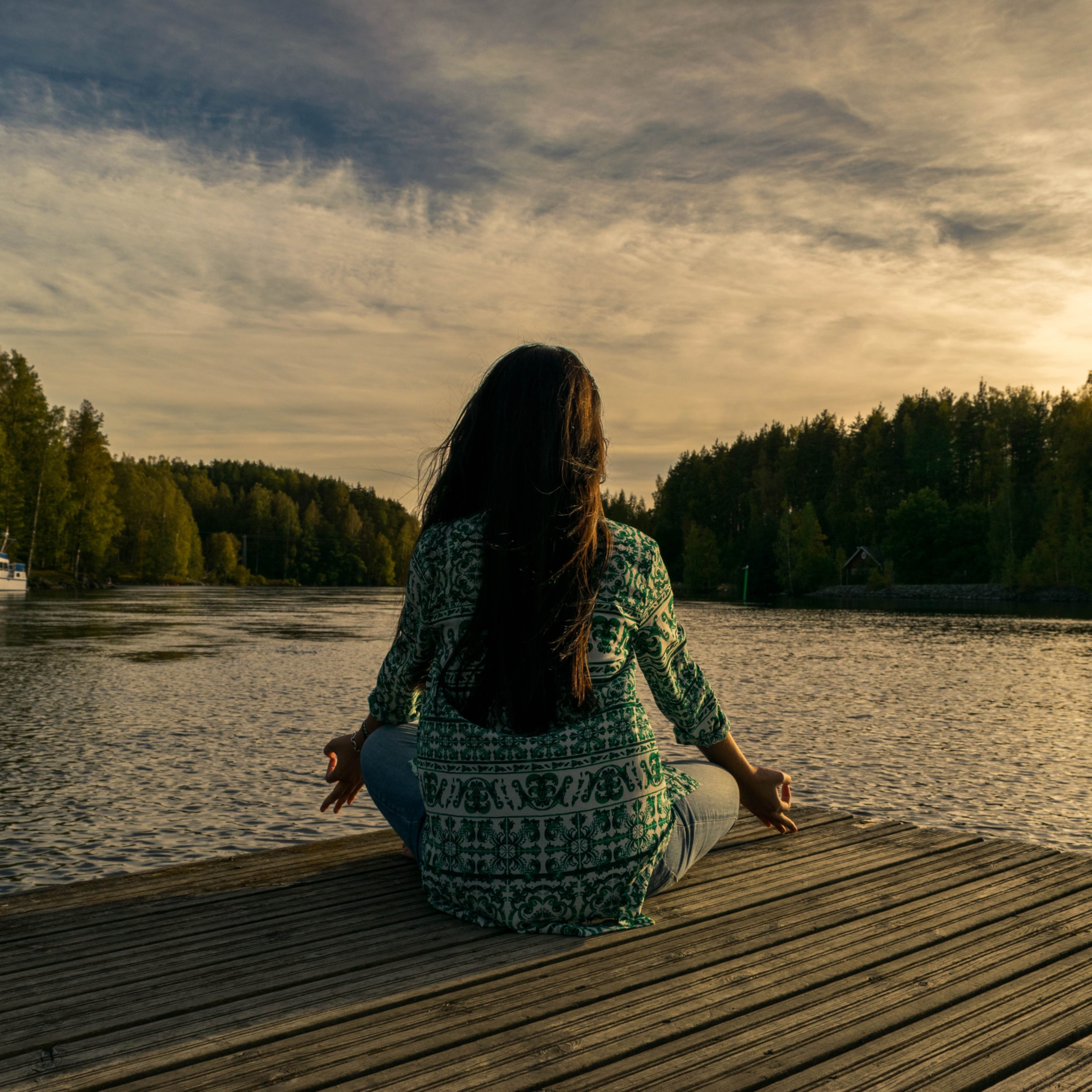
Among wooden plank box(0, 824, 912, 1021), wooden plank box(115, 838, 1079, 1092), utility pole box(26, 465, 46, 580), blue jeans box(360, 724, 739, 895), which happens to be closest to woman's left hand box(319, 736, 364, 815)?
blue jeans box(360, 724, 739, 895)

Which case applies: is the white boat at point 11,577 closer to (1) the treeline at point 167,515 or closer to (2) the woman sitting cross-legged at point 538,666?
(1) the treeline at point 167,515

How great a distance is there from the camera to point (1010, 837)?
21.2 ft

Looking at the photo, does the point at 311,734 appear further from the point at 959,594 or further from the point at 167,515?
the point at 167,515

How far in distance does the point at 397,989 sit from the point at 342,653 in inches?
714

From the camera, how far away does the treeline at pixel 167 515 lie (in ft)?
→ 179

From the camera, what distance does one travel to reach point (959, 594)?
225ft

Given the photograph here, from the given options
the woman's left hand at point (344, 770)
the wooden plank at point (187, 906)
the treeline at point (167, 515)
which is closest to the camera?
the wooden plank at point (187, 906)

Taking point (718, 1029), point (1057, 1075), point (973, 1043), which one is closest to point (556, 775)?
point (718, 1029)

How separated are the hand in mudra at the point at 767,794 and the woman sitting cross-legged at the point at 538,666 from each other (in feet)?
1.27

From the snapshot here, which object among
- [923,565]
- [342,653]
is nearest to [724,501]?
[923,565]

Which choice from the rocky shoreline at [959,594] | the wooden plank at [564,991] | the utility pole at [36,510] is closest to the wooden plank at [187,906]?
the wooden plank at [564,991]

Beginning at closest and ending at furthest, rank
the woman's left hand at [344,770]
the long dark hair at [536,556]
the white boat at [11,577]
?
1. the long dark hair at [536,556]
2. the woman's left hand at [344,770]
3. the white boat at [11,577]

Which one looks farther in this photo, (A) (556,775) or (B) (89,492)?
(B) (89,492)

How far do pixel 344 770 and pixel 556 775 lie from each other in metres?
1.10
